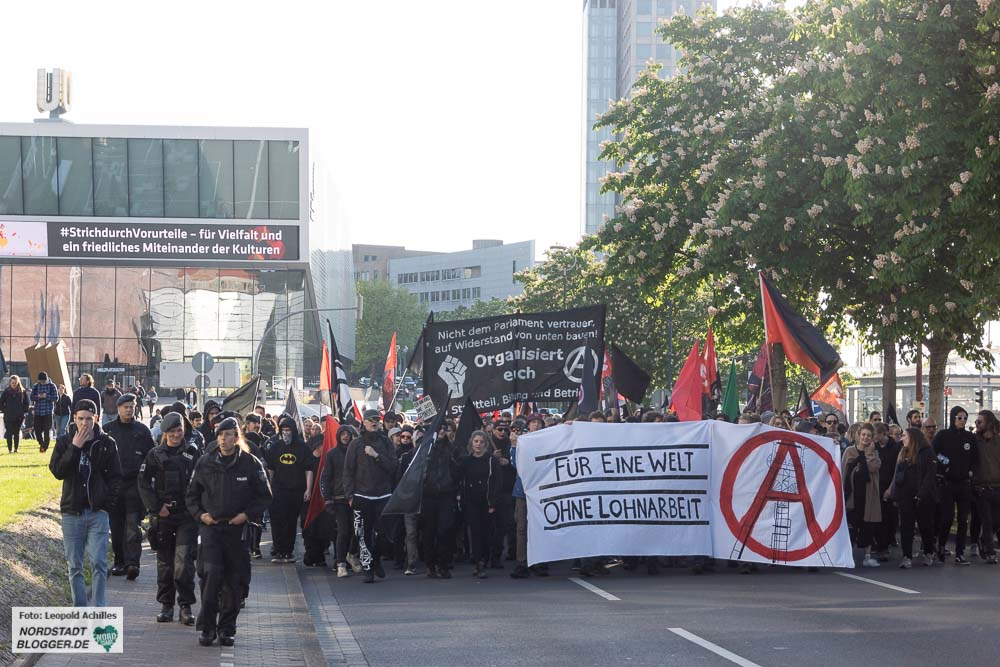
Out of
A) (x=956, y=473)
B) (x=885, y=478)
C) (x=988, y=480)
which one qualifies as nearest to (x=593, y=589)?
(x=885, y=478)

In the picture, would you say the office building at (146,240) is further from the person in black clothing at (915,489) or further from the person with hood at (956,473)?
the person in black clothing at (915,489)

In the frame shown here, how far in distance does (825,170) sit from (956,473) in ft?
27.8

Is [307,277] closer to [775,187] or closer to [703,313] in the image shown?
[703,313]

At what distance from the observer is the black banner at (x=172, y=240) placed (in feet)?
211

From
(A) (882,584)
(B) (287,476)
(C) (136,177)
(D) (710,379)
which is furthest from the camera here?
(C) (136,177)

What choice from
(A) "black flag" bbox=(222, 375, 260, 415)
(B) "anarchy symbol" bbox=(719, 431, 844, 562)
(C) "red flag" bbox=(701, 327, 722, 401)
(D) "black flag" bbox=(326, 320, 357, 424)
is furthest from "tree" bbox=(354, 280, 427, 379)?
(B) "anarchy symbol" bbox=(719, 431, 844, 562)

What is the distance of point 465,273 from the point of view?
16450cm

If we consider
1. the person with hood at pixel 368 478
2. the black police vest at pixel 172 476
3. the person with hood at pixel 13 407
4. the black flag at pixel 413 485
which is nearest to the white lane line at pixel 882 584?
the black flag at pixel 413 485

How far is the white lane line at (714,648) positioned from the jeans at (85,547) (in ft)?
14.8

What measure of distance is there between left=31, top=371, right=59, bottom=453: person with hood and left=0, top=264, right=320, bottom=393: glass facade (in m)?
37.7

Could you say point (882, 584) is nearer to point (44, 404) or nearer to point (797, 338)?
point (797, 338)

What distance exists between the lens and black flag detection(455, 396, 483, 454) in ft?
54.4

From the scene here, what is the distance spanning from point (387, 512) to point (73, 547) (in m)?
5.05

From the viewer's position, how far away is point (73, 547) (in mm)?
10477
